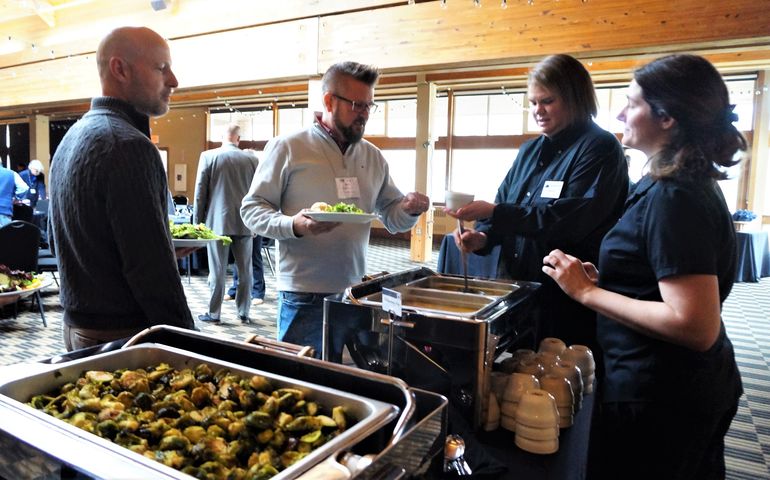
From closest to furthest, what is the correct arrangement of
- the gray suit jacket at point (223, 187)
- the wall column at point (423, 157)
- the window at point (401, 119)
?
the gray suit jacket at point (223, 187), the wall column at point (423, 157), the window at point (401, 119)

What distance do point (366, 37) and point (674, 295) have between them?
5022 millimetres

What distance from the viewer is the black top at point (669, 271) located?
916 millimetres

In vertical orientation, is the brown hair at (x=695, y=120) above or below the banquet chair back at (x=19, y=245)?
above

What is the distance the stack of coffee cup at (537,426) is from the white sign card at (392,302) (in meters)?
0.26

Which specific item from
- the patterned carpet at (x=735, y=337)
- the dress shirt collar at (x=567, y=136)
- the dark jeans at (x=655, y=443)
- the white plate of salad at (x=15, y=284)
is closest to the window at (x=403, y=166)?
the patterned carpet at (x=735, y=337)

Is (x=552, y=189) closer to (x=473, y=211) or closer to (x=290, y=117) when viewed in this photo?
(x=473, y=211)

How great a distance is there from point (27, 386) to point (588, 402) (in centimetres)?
104

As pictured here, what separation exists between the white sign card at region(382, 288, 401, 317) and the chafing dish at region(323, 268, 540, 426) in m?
0.02

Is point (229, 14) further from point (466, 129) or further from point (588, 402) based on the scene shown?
point (588, 402)

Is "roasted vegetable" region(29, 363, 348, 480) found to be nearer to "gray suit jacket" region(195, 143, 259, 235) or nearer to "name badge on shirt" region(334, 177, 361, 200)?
"name badge on shirt" region(334, 177, 361, 200)

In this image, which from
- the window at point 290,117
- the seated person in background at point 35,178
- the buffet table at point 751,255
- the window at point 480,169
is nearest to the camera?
the buffet table at point 751,255

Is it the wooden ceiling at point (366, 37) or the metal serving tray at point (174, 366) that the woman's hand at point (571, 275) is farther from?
the wooden ceiling at point (366, 37)

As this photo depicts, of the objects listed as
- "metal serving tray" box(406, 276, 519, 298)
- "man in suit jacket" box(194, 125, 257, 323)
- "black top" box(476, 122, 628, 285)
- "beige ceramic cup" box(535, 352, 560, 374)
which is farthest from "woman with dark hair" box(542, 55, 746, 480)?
"man in suit jacket" box(194, 125, 257, 323)

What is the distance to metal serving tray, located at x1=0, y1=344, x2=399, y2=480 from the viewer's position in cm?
53
